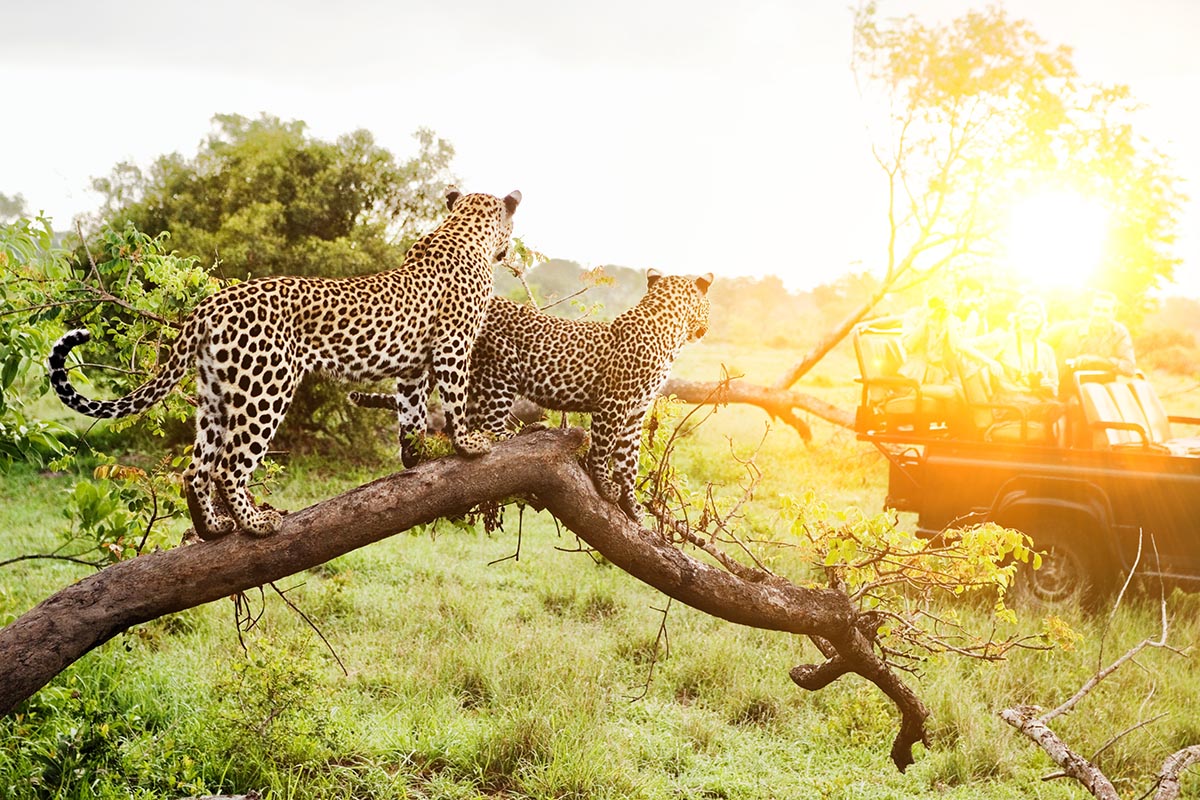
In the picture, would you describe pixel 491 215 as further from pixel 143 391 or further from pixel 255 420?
pixel 143 391

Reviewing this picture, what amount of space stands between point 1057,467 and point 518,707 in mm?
4838

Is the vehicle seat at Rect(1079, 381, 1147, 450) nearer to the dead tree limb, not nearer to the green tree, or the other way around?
the dead tree limb

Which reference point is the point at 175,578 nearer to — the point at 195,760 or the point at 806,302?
the point at 195,760

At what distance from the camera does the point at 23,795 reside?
5.29 m

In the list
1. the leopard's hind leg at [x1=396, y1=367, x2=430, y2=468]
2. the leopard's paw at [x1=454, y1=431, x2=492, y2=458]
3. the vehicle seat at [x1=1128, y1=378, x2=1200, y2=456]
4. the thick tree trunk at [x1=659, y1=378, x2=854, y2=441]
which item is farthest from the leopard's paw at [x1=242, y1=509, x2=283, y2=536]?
the thick tree trunk at [x1=659, y1=378, x2=854, y2=441]

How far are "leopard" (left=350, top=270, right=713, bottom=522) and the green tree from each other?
7.57 m

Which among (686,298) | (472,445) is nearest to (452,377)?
(472,445)

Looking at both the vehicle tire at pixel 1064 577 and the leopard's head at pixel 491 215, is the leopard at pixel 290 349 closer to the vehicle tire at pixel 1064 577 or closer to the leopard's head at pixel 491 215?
the leopard's head at pixel 491 215

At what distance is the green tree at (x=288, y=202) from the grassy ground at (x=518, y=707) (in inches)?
166

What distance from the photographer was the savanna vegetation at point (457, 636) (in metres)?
4.75

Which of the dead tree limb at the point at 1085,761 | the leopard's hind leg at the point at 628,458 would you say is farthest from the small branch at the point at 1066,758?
the leopard's hind leg at the point at 628,458

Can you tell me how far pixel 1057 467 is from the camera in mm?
8016

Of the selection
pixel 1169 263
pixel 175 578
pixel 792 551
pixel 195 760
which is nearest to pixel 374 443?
pixel 792 551

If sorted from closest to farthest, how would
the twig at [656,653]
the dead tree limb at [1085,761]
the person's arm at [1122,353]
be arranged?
the dead tree limb at [1085,761], the twig at [656,653], the person's arm at [1122,353]
